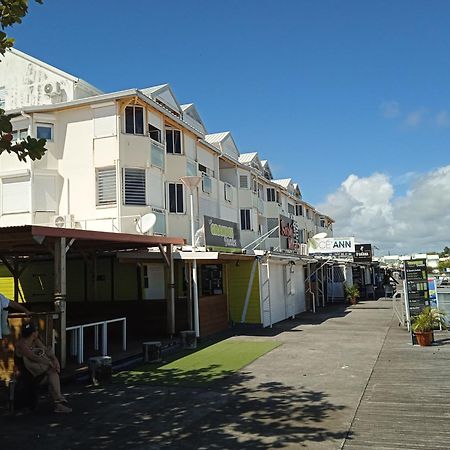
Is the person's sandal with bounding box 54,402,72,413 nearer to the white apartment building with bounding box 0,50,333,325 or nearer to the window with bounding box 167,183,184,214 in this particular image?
the white apartment building with bounding box 0,50,333,325

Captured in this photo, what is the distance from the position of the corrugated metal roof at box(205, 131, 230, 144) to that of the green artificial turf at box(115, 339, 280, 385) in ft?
57.6

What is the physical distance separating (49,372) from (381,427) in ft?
16.6

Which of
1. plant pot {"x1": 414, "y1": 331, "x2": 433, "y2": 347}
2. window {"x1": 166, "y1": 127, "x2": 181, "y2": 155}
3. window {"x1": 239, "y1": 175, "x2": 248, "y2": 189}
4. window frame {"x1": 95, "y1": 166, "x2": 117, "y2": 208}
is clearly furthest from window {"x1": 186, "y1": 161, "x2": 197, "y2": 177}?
plant pot {"x1": 414, "y1": 331, "x2": 433, "y2": 347}

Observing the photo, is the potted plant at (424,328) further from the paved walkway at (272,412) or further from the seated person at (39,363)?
the seated person at (39,363)

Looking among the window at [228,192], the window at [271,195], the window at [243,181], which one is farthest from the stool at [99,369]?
the window at [271,195]

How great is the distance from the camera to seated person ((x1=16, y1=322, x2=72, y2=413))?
739cm

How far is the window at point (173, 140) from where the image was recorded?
67.6 feet

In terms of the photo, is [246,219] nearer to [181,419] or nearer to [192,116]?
[192,116]

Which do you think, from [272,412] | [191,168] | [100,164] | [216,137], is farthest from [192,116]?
[272,412]

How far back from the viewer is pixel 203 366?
427 inches

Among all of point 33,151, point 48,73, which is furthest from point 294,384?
point 48,73

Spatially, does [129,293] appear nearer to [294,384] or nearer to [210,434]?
[294,384]

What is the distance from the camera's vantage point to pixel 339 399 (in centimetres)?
766

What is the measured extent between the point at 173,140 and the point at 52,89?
19.1 ft
